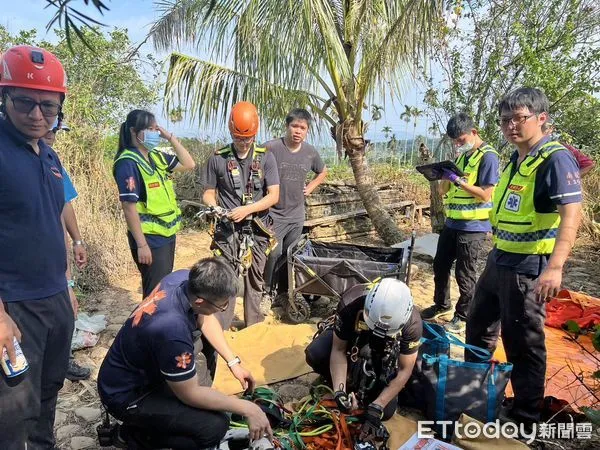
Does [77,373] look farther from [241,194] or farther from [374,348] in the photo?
[374,348]

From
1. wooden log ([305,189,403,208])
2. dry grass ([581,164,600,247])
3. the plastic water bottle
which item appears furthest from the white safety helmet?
dry grass ([581,164,600,247])

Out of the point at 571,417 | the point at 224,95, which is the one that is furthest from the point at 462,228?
the point at 224,95

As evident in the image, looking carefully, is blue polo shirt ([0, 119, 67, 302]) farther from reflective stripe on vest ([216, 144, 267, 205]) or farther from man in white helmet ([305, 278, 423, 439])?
reflective stripe on vest ([216, 144, 267, 205])

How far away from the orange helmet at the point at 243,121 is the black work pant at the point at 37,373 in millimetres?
1876

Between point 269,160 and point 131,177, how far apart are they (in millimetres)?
1171

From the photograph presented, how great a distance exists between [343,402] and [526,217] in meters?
1.48

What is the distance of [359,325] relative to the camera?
8.72 feet

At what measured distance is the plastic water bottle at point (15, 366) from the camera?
171 centimetres

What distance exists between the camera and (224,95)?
20.9 ft

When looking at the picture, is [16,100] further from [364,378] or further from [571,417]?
[571,417]

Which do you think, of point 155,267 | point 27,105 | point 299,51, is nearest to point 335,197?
point 299,51

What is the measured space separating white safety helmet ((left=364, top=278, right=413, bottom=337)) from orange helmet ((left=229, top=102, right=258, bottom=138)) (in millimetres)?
1758

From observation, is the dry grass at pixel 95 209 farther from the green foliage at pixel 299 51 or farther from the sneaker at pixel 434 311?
the sneaker at pixel 434 311

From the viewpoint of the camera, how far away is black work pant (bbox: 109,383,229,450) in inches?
84.9
